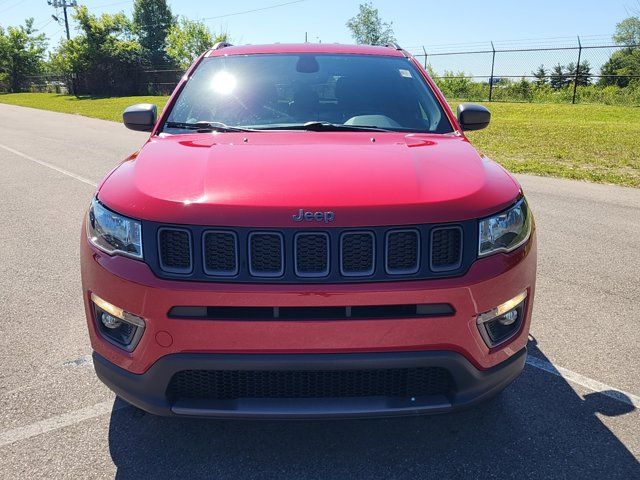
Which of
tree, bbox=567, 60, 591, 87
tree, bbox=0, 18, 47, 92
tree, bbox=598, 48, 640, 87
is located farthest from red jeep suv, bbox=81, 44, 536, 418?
tree, bbox=0, 18, 47, 92

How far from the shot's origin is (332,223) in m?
2.16

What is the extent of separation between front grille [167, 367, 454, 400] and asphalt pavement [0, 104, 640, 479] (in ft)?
0.57

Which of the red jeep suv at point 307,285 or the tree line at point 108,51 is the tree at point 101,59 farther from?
the red jeep suv at point 307,285

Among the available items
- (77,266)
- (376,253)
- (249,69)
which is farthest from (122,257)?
(77,266)

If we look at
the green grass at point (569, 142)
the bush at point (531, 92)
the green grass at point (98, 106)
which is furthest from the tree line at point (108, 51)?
the green grass at point (569, 142)

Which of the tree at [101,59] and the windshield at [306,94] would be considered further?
the tree at [101,59]

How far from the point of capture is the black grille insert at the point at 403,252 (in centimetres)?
220

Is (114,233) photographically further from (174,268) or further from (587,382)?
(587,382)

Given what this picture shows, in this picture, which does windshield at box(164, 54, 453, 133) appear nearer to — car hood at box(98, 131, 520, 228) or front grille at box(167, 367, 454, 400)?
car hood at box(98, 131, 520, 228)

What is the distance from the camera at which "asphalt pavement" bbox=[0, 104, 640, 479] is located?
2.51 meters

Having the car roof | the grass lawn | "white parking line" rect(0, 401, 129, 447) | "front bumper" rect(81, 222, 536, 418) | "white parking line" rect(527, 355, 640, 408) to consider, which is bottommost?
"white parking line" rect(527, 355, 640, 408)

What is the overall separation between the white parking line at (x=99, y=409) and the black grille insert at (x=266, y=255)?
51.5 inches

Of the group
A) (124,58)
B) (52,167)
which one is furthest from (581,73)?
(124,58)

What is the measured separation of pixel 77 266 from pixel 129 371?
323 cm
